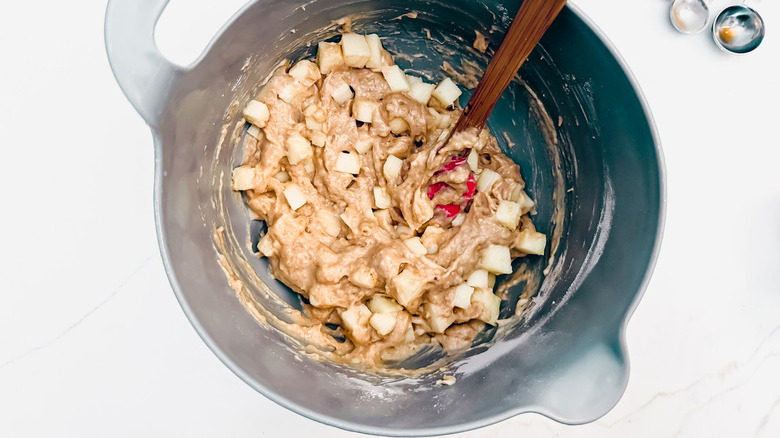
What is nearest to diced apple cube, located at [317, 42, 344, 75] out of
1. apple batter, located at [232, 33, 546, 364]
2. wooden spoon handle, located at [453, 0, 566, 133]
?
apple batter, located at [232, 33, 546, 364]

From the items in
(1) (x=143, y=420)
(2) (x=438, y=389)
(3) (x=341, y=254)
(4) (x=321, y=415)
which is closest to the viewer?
(4) (x=321, y=415)

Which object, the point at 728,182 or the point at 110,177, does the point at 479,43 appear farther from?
the point at 110,177

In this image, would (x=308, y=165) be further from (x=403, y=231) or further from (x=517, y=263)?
(x=517, y=263)

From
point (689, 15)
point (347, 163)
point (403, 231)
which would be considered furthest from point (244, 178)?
point (689, 15)

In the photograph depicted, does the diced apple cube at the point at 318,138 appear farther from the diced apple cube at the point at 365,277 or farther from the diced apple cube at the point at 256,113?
the diced apple cube at the point at 365,277

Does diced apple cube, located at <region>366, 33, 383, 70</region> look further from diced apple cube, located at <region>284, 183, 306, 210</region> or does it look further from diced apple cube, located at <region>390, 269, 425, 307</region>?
diced apple cube, located at <region>390, 269, 425, 307</region>

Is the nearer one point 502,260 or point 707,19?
point 502,260

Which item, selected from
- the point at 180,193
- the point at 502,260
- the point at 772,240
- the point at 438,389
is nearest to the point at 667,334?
the point at 772,240
